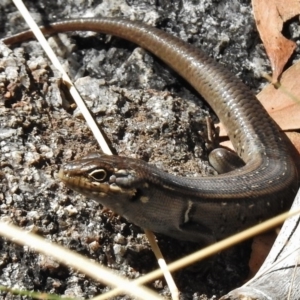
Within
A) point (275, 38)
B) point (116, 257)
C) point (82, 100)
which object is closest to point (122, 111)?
point (82, 100)

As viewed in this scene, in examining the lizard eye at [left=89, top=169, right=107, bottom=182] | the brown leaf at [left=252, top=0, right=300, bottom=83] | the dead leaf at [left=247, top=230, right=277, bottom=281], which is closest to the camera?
the lizard eye at [left=89, top=169, right=107, bottom=182]

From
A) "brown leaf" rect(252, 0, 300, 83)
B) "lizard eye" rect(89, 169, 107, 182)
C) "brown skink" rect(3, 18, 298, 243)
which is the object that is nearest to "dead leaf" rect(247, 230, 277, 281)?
"brown skink" rect(3, 18, 298, 243)

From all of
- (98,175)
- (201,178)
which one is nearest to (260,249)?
(201,178)

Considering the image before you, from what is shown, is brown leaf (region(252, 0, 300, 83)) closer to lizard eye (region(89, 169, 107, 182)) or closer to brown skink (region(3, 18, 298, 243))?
brown skink (region(3, 18, 298, 243))

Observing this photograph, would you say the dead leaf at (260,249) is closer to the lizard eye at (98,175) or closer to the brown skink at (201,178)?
the brown skink at (201,178)

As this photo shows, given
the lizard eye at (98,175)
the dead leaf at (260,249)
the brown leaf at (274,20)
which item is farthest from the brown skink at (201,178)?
the brown leaf at (274,20)

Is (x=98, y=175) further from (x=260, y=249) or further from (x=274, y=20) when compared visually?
(x=274, y=20)

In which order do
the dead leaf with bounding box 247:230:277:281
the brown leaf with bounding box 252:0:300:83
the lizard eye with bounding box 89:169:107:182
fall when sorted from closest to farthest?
the lizard eye with bounding box 89:169:107:182 → the dead leaf with bounding box 247:230:277:281 → the brown leaf with bounding box 252:0:300:83
